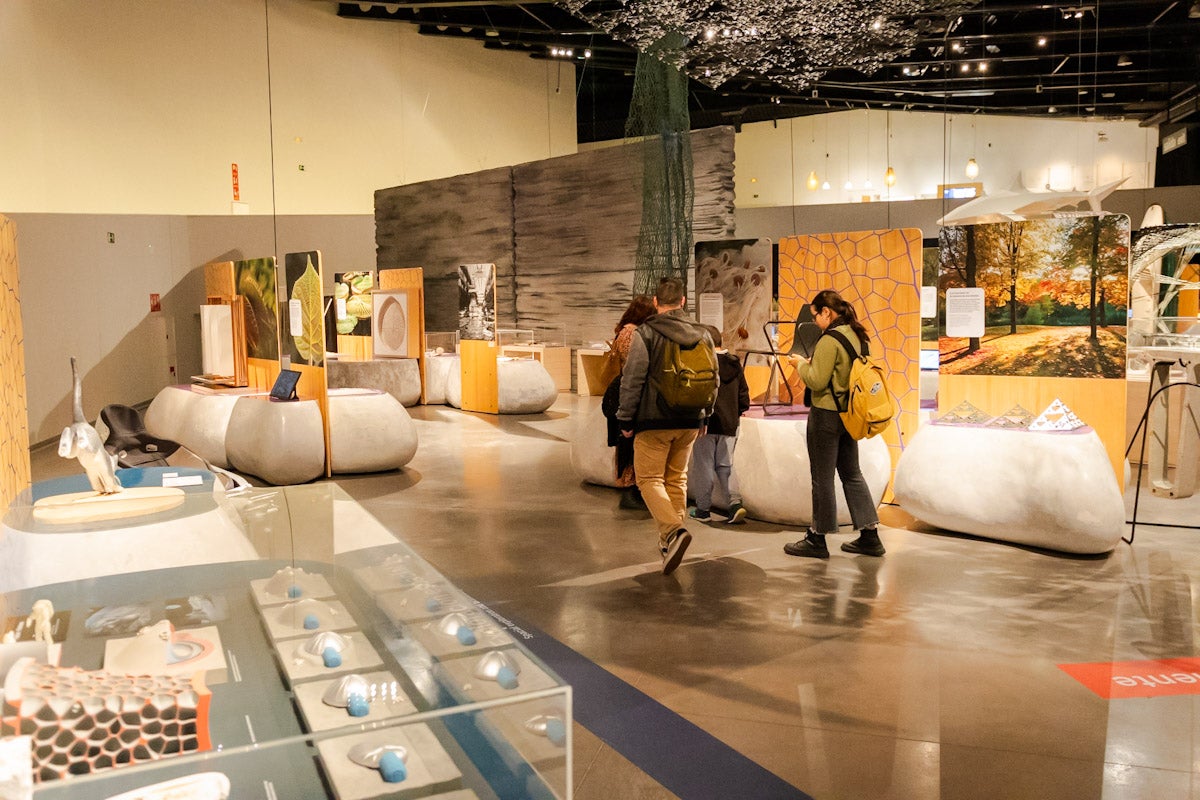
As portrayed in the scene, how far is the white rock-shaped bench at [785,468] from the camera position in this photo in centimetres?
588

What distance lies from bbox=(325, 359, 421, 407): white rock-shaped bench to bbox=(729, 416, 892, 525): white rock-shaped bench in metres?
7.52

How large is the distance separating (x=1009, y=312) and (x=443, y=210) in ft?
35.5

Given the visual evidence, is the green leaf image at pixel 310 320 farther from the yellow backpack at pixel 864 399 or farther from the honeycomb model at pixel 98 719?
the honeycomb model at pixel 98 719

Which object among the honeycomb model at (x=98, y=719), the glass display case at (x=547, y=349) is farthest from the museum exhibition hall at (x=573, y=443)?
the glass display case at (x=547, y=349)

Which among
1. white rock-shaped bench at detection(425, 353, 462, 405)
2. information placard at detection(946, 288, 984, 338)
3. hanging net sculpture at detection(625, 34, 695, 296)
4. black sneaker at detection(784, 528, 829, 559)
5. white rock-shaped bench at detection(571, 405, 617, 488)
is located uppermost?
hanging net sculpture at detection(625, 34, 695, 296)

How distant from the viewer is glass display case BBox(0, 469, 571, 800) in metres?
1.26

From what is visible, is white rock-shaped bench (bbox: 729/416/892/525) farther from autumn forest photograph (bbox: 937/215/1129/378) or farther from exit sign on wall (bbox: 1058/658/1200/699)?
exit sign on wall (bbox: 1058/658/1200/699)

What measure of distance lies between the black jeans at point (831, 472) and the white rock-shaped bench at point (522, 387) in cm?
689

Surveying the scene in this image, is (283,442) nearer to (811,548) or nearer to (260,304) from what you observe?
(260,304)

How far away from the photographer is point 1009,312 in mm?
6047

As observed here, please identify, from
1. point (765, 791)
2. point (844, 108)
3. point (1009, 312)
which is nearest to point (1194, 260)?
point (1009, 312)

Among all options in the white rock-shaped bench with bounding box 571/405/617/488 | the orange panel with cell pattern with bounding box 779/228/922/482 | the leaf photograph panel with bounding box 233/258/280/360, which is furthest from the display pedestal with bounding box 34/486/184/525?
the leaf photograph panel with bounding box 233/258/280/360

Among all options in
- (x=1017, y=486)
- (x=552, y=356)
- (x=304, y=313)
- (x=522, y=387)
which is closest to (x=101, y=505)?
(x=1017, y=486)

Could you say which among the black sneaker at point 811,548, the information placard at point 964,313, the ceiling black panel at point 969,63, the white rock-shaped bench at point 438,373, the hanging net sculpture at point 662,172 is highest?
the ceiling black panel at point 969,63
